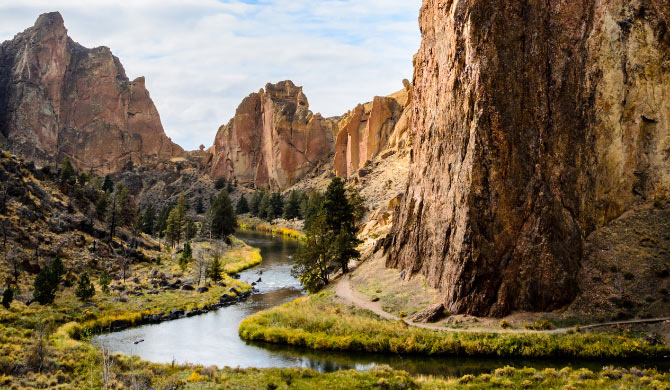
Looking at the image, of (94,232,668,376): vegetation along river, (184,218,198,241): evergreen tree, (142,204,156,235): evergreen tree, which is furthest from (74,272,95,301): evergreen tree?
(142,204,156,235): evergreen tree

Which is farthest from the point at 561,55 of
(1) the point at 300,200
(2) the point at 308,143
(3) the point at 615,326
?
(2) the point at 308,143

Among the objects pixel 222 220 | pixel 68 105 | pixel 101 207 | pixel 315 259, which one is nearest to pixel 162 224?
pixel 222 220

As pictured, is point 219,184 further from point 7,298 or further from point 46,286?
point 7,298

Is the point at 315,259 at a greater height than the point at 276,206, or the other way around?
the point at 276,206

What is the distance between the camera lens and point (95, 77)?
190 m

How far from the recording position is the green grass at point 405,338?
34.2 m

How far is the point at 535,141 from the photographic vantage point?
42.7 metres

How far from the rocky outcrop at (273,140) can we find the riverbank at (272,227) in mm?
29990

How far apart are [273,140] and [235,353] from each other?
5556 inches

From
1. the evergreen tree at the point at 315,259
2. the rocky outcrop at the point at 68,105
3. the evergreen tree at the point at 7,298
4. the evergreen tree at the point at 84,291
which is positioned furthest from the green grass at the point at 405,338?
the rocky outcrop at the point at 68,105

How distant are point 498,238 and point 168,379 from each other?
26.3 m

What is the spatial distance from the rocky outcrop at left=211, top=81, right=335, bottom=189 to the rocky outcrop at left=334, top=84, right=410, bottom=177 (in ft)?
83.3

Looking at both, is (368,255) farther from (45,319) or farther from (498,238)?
(45,319)

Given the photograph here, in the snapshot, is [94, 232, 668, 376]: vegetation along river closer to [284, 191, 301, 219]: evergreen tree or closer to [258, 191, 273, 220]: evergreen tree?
[284, 191, 301, 219]: evergreen tree
